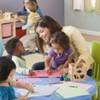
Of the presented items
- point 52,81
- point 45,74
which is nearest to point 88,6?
point 45,74

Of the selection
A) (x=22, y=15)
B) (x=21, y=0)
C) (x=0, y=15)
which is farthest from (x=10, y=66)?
(x=21, y=0)

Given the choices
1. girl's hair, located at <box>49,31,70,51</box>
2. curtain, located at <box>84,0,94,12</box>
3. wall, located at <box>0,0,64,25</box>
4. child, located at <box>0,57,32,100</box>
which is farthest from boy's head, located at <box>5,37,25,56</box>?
curtain, located at <box>84,0,94,12</box>

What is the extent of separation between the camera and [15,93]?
1.60 metres

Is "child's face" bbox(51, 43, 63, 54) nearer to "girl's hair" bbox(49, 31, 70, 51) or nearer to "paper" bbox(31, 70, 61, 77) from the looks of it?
"girl's hair" bbox(49, 31, 70, 51)

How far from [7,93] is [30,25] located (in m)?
2.67

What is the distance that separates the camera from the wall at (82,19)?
5496 millimetres

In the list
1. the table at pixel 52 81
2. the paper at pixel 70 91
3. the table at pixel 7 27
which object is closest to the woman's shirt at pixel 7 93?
the table at pixel 52 81

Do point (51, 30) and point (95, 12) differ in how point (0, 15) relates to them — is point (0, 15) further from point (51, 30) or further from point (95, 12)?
point (51, 30)

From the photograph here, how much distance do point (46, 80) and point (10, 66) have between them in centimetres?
41

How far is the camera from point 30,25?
4.10m

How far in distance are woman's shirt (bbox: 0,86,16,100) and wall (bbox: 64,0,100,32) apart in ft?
13.7

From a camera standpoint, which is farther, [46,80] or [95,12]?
[95,12]

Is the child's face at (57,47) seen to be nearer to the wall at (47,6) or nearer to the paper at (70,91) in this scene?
the paper at (70,91)

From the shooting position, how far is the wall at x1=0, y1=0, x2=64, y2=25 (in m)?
4.78
